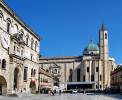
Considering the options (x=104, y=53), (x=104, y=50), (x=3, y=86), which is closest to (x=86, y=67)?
(x=104, y=53)

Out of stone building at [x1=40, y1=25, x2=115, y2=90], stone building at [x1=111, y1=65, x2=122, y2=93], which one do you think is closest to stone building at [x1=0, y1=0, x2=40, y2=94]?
stone building at [x1=111, y1=65, x2=122, y2=93]

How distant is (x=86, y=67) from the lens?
397 ft

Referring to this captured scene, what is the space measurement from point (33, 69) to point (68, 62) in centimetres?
5918

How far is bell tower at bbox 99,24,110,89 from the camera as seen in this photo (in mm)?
118544

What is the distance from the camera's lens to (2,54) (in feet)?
165

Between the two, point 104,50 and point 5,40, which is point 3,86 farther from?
point 104,50

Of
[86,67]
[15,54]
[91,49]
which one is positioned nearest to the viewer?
[15,54]

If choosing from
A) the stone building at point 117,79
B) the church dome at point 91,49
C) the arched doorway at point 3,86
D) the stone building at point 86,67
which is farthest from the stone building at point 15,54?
the church dome at point 91,49

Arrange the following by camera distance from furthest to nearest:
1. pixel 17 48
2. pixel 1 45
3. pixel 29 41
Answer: pixel 29 41 < pixel 17 48 < pixel 1 45

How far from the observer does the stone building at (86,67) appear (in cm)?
11856

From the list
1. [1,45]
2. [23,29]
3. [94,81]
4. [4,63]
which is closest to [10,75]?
[4,63]

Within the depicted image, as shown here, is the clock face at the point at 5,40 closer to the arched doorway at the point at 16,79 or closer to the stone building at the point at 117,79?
the arched doorway at the point at 16,79

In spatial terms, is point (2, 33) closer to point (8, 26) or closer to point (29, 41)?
point (8, 26)

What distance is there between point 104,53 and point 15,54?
2748 inches
